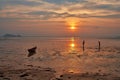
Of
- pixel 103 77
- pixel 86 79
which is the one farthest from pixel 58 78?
pixel 103 77

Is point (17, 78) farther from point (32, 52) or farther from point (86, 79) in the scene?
point (32, 52)

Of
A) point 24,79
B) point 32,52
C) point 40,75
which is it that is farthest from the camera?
point 32,52

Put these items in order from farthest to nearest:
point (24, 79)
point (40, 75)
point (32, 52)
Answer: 1. point (32, 52)
2. point (40, 75)
3. point (24, 79)

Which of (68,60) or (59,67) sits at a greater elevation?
(59,67)

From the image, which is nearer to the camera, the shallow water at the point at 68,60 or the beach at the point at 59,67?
the beach at the point at 59,67

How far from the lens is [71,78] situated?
22.7 metres

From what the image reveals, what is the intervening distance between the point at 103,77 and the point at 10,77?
8987 mm

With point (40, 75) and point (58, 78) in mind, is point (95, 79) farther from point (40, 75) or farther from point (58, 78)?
point (40, 75)

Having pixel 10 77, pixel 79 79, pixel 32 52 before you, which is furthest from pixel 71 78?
pixel 32 52

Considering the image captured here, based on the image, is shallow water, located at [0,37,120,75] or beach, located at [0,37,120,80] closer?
beach, located at [0,37,120,80]

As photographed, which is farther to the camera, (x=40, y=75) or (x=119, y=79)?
(x=40, y=75)

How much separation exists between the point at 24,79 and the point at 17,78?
83cm

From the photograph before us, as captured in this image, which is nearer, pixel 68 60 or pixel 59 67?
pixel 59 67

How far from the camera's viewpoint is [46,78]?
2253 centimetres
